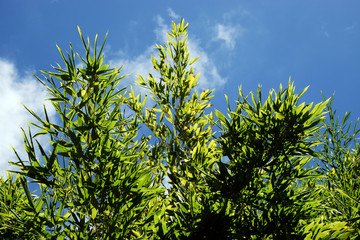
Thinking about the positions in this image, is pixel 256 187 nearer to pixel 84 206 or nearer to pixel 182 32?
pixel 84 206

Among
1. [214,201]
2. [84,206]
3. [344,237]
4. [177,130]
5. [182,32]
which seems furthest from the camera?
[182,32]

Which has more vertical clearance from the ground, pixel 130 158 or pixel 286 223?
pixel 130 158

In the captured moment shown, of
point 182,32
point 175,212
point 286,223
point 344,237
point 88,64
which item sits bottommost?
point 344,237

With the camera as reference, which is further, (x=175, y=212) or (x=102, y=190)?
(x=175, y=212)

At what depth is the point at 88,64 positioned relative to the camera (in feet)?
9.05

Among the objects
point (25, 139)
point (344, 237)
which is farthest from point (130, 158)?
point (344, 237)

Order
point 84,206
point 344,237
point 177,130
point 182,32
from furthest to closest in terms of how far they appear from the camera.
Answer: point 182,32 < point 177,130 < point 84,206 < point 344,237

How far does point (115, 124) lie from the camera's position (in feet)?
9.12

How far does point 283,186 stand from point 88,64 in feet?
7.66

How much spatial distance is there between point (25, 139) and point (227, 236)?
218cm

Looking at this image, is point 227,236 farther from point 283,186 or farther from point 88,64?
point 88,64

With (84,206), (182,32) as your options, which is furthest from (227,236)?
(182,32)

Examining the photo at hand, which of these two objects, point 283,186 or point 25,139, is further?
point 283,186

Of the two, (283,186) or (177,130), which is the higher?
(177,130)
